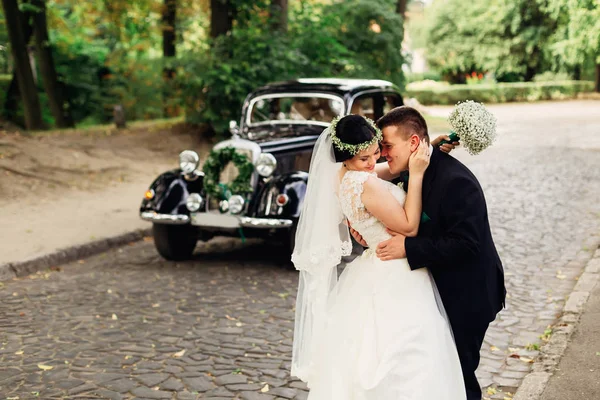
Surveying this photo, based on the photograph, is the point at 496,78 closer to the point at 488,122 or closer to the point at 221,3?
the point at 221,3

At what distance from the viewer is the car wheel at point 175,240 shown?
28.7 feet

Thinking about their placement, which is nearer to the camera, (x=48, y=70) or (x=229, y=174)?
(x=229, y=174)

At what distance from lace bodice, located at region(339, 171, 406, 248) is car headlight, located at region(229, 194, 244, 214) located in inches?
186

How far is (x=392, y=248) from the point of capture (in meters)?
3.38

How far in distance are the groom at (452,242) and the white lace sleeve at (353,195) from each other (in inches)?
6.4

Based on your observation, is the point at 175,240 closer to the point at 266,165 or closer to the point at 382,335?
the point at 266,165

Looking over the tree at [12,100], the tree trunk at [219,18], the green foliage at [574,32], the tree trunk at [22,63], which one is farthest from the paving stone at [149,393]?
the green foliage at [574,32]

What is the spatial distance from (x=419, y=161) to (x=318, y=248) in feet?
2.55

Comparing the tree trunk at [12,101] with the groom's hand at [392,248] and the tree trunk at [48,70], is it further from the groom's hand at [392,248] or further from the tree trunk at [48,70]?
the groom's hand at [392,248]

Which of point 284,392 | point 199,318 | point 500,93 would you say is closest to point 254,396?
point 284,392

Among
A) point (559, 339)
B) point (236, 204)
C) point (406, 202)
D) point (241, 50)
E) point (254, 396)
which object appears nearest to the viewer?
point (406, 202)

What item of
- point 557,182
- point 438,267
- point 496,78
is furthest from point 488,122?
point 496,78

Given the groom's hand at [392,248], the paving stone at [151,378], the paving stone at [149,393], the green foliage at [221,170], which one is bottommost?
the paving stone at [151,378]

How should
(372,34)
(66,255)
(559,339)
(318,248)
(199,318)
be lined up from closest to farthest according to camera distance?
(318,248) → (559,339) → (199,318) → (66,255) → (372,34)
